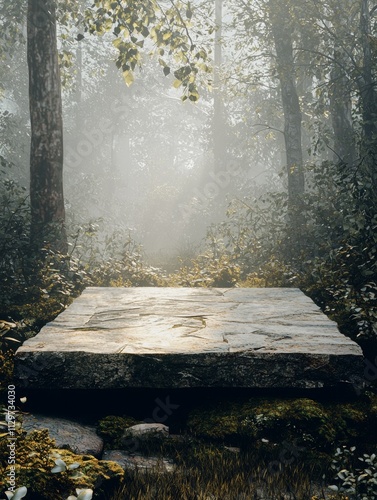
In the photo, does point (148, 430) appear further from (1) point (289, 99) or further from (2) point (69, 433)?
(1) point (289, 99)

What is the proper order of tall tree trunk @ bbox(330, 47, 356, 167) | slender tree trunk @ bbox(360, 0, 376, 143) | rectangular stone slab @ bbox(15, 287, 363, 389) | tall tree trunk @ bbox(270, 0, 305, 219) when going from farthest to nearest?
tall tree trunk @ bbox(270, 0, 305, 219)
tall tree trunk @ bbox(330, 47, 356, 167)
slender tree trunk @ bbox(360, 0, 376, 143)
rectangular stone slab @ bbox(15, 287, 363, 389)

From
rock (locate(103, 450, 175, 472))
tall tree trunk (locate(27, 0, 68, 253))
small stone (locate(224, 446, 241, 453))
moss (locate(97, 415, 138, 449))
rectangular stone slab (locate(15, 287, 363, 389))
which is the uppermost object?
tall tree trunk (locate(27, 0, 68, 253))

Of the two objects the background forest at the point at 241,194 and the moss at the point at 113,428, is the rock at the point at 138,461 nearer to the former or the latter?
the moss at the point at 113,428

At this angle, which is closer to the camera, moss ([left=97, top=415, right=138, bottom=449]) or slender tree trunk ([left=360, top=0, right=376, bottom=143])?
moss ([left=97, top=415, right=138, bottom=449])

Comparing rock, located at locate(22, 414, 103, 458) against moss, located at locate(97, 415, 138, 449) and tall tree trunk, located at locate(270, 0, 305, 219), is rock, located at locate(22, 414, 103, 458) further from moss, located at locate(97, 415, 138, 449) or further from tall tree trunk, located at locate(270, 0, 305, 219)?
tall tree trunk, located at locate(270, 0, 305, 219)

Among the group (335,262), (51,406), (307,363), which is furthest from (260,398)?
(335,262)

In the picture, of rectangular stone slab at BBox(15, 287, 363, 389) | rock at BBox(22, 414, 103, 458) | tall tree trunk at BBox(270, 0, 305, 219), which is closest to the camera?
rock at BBox(22, 414, 103, 458)

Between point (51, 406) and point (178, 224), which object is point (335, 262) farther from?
point (178, 224)

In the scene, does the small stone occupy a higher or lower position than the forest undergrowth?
lower

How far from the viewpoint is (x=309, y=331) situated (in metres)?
4.64

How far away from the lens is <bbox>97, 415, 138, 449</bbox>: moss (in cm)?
373

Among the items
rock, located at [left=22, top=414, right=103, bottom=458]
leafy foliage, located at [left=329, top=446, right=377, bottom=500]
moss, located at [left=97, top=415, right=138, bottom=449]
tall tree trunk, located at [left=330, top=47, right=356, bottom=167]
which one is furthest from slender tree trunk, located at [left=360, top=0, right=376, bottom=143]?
rock, located at [left=22, top=414, right=103, bottom=458]

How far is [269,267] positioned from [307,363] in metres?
4.70

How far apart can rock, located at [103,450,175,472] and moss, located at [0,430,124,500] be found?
24 cm
